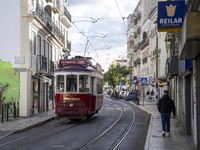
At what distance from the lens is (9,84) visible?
100.0 ft

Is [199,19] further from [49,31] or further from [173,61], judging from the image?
[49,31]

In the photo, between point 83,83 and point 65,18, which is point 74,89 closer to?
point 83,83

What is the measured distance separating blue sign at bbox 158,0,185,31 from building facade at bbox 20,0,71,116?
55.4ft

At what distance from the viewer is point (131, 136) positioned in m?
18.6

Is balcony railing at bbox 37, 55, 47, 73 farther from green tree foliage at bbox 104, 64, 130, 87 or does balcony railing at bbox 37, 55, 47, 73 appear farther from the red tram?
green tree foliage at bbox 104, 64, 130, 87

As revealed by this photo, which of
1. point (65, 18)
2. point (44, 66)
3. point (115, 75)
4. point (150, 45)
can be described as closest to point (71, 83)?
point (44, 66)

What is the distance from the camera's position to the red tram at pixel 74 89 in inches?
980

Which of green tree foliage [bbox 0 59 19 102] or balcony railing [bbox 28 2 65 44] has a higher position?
balcony railing [bbox 28 2 65 44]

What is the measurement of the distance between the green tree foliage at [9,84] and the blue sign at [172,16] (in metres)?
17.3

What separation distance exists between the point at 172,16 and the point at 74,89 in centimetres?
1132

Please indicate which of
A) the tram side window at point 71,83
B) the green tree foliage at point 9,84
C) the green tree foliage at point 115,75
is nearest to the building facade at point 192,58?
the tram side window at point 71,83

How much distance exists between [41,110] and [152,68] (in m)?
39.6

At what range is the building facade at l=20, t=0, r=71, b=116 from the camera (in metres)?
30.5

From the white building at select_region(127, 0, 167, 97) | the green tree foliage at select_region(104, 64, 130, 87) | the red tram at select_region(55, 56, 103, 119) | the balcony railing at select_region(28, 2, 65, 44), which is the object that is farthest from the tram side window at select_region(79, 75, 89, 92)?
the green tree foliage at select_region(104, 64, 130, 87)
